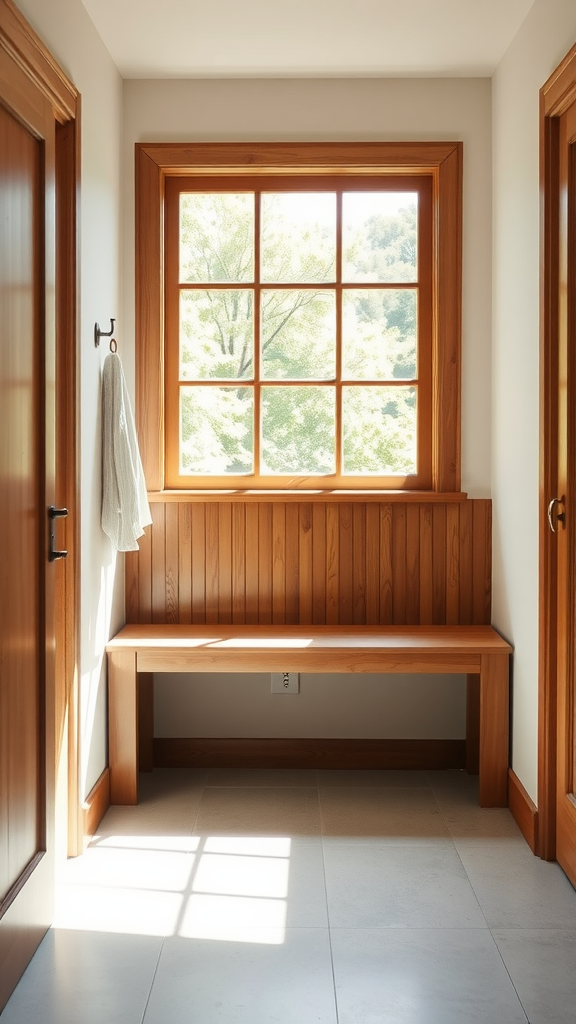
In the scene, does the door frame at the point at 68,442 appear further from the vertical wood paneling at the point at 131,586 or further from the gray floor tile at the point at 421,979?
the gray floor tile at the point at 421,979

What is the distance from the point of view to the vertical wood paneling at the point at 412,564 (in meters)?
3.70

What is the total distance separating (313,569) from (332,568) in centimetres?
8

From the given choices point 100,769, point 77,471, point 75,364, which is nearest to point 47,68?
point 75,364

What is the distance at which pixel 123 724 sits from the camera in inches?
130

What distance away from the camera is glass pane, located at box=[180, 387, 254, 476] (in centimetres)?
375

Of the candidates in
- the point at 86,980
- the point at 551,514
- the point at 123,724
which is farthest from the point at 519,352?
the point at 86,980

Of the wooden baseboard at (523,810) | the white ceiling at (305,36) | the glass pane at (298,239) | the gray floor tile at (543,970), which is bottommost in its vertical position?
the gray floor tile at (543,970)

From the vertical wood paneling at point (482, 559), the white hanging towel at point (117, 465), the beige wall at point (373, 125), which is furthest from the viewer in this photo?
the vertical wood paneling at point (482, 559)

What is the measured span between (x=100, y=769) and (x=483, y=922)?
Result: 1404mm

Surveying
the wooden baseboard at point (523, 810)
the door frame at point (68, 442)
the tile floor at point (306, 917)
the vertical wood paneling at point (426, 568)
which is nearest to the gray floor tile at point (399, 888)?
the tile floor at point (306, 917)

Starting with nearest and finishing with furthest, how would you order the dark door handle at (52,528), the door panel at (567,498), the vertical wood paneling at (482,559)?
the dark door handle at (52,528)
the door panel at (567,498)
the vertical wood paneling at (482,559)

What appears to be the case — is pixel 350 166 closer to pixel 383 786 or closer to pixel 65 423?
pixel 65 423

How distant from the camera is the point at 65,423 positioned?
9.35ft

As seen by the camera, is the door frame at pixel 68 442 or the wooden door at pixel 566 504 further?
the door frame at pixel 68 442
